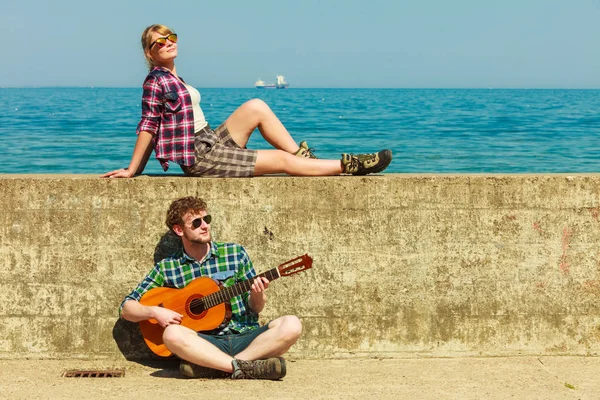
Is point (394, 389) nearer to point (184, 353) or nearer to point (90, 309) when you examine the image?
point (184, 353)

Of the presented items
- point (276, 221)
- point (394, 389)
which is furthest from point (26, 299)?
point (394, 389)

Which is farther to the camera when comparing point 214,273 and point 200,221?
point 214,273

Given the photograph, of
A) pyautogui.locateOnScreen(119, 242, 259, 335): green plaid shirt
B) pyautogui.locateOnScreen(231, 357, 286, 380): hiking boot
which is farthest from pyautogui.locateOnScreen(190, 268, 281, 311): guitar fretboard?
pyautogui.locateOnScreen(231, 357, 286, 380): hiking boot

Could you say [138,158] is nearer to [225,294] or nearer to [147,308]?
[147,308]

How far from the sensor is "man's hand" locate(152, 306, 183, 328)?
5.00 meters

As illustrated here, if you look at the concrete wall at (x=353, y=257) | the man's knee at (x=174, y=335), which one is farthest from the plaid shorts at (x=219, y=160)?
the man's knee at (x=174, y=335)

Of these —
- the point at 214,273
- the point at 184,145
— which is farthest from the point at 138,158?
the point at 214,273

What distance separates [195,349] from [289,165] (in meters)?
1.39

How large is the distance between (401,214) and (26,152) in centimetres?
2169

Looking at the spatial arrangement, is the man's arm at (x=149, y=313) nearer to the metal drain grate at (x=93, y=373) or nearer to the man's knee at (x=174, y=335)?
the man's knee at (x=174, y=335)

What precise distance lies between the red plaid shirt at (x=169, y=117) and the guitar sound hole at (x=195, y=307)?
0.94m

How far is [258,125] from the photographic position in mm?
5859

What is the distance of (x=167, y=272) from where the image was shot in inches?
203

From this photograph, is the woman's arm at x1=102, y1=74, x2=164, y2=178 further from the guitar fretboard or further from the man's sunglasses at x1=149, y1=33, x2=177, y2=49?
the guitar fretboard
